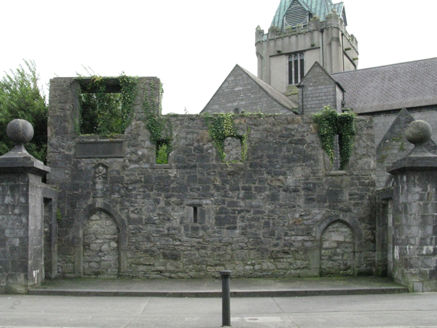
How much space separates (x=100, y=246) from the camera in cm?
1198

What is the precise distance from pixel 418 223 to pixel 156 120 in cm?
637

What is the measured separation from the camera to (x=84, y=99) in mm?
13930

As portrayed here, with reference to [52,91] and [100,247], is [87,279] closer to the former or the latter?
[100,247]

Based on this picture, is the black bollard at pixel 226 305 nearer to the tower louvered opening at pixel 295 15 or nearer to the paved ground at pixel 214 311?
the paved ground at pixel 214 311

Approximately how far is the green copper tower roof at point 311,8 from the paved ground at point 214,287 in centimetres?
4624

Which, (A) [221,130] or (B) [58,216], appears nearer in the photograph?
(B) [58,216]

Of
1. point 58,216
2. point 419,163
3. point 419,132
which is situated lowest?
point 58,216

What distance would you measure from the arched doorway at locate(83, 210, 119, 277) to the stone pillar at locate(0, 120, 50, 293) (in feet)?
5.18

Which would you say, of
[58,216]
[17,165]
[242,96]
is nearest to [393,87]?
[242,96]

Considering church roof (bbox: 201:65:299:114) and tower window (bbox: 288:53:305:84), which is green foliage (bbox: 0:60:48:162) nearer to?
church roof (bbox: 201:65:299:114)

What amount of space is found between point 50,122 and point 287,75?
4057 centimetres

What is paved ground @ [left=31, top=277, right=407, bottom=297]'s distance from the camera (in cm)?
997

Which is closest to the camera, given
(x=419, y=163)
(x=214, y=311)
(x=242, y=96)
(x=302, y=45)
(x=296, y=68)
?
(x=214, y=311)

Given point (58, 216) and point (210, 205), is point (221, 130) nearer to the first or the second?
point (210, 205)
